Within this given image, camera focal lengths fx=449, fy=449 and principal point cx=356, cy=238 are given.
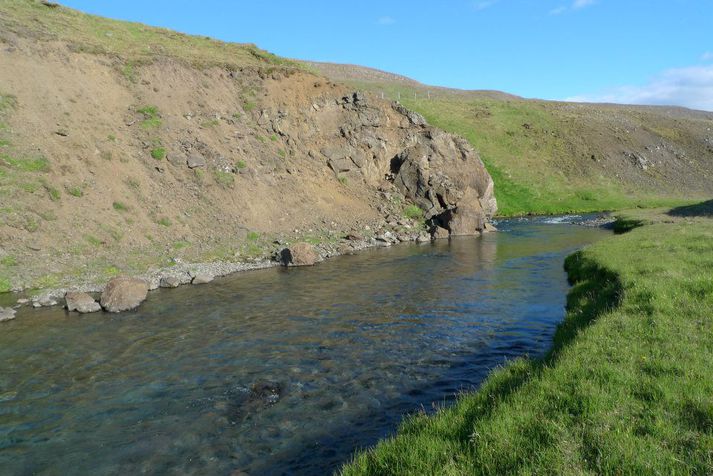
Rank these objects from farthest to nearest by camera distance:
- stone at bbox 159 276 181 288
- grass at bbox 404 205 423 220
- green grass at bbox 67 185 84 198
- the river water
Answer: grass at bbox 404 205 423 220, green grass at bbox 67 185 84 198, stone at bbox 159 276 181 288, the river water

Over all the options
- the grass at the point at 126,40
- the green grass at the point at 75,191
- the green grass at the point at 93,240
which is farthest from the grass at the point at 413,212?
the green grass at the point at 75,191

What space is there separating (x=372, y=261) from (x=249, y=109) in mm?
25449

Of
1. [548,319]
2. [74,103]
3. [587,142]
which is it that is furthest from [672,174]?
[74,103]

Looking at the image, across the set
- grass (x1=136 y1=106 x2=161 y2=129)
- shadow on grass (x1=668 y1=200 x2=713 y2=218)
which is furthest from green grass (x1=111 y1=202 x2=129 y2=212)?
shadow on grass (x1=668 y1=200 x2=713 y2=218)

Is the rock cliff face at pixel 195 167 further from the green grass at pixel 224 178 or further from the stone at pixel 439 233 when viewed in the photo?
the stone at pixel 439 233

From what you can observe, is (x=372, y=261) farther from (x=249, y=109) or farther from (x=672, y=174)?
(x=672, y=174)

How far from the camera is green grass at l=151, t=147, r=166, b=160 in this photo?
125 feet

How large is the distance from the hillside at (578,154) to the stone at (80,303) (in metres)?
62.4

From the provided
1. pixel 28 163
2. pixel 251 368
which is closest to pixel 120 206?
pixel 28 163

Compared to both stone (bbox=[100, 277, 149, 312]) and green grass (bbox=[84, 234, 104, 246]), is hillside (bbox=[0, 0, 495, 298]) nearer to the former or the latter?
green grass (bbox=[84, 234, 104, 246])

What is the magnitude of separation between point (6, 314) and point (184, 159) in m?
21.7

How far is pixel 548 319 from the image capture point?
19.3m

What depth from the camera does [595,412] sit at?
25.5ft

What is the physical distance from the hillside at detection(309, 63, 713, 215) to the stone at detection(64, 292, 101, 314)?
205 ft
